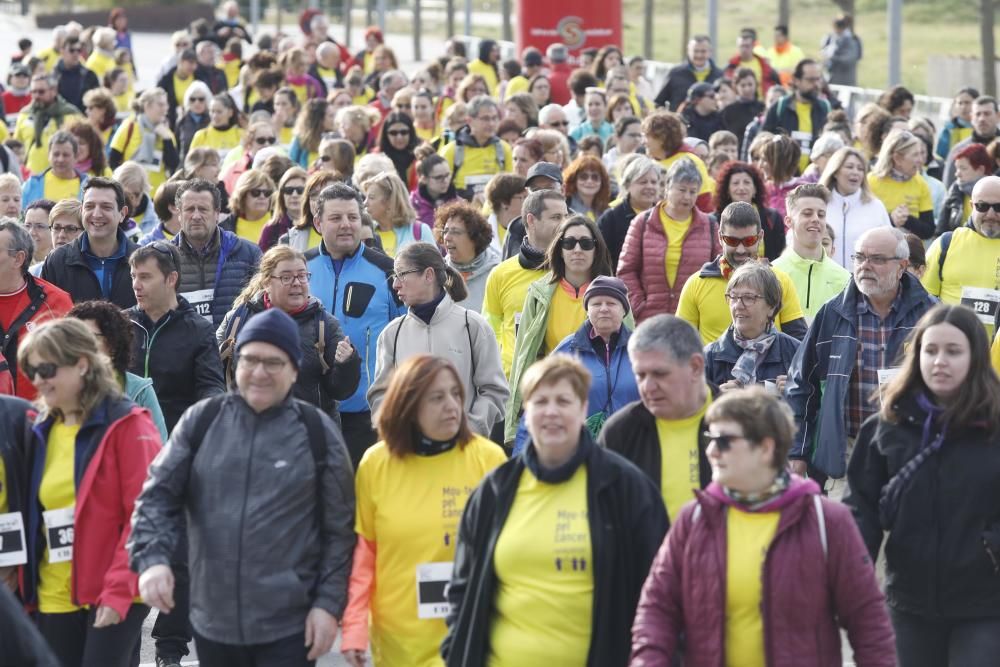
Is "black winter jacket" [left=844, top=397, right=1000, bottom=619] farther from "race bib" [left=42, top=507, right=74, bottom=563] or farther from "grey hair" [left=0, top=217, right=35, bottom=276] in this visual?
"grey hair" [left=0, top=217, right=35, bottom=276]

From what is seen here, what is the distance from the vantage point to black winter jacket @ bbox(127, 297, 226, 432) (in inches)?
321

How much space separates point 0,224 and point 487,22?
186 feet

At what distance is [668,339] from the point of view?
236 inches

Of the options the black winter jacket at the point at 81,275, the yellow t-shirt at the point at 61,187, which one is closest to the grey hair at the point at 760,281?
the black winter jacket at the point at 81,275

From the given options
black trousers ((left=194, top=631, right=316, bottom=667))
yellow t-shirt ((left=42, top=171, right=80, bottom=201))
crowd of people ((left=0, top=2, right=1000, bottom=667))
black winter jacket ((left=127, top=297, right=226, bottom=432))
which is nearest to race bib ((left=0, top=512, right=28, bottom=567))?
crowd of people ((left=0, top=2, right=1000, bottom=667))

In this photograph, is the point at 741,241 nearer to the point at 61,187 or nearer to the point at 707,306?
the point at 707,306

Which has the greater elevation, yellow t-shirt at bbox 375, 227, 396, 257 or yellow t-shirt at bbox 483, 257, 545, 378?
yellow t-shirt at bbox 375, 227, 396, 257

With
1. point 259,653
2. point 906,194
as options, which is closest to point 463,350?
point 259,653

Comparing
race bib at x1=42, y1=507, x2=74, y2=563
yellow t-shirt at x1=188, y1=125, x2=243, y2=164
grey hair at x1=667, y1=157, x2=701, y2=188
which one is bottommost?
race bib at x1=42, y1=507, x2=74, y2=563

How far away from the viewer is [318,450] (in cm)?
602

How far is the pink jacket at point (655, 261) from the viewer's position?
10.7 meters

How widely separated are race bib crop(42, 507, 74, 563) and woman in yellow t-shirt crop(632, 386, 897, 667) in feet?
7.26

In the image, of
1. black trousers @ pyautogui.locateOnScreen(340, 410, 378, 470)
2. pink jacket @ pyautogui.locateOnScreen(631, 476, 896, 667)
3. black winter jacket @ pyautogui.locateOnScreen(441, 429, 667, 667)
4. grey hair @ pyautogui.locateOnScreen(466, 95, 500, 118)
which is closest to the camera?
pink jacket @ pyautogui.locateOnScreen(631, 476, 896, 667)

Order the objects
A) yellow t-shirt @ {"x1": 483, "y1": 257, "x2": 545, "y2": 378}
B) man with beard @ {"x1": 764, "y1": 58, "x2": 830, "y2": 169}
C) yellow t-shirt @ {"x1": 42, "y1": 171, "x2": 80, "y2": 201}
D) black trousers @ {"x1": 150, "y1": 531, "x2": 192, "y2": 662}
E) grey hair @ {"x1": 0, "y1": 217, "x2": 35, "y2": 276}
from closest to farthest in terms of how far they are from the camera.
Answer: black trousers @ {"x1": 150, "y1": 531, "x2": 192, "y2": 662} < grey hair @ {"x1": 0, "y1": 217, "x2": 35, "y2": 276} < yellow t-shirt @ {"x1": 483, "y1": 257, "x2": 545, "y2": 378} < yellow t-shirt @ {"x1": 42, "y1": 171, "x2": 80, "y2": 201} < man with beard @ {"x1": 764, "y1": 58, "x2": 830, "y2": 169}
